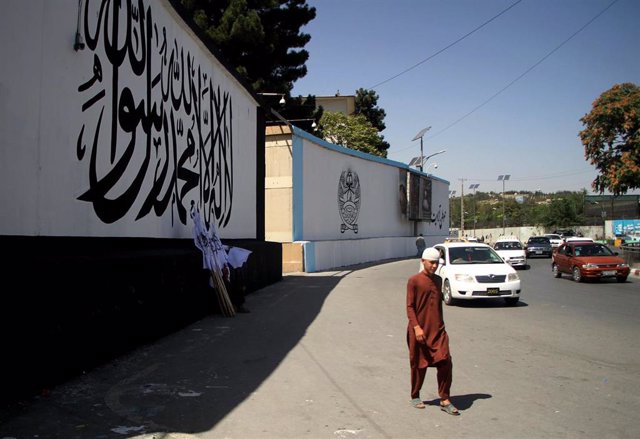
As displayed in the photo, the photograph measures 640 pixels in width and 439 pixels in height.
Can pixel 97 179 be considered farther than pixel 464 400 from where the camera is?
Yes

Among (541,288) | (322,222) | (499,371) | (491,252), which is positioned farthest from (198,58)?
(322,222)

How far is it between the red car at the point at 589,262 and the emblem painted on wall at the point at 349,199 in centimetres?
1232

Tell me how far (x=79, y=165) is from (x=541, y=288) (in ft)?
51.3

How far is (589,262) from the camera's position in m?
20.6

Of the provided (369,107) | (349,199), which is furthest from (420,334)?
(369,107)

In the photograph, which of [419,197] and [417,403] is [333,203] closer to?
[419,197]

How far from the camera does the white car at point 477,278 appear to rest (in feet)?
45.3

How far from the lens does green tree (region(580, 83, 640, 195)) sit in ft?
86.7

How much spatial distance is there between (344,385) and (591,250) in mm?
18110

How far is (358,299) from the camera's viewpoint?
50.7 feet

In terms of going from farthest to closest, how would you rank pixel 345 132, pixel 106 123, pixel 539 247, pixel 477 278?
pixel 345 132 → pixel 539 247 → pixel 477 278 → pixel 106 123

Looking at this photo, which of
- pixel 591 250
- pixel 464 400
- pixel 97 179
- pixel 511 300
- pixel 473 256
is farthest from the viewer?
pixel 591 250

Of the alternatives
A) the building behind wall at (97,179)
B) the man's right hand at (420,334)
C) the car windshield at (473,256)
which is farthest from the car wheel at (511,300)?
the man's right hand at (420,334)

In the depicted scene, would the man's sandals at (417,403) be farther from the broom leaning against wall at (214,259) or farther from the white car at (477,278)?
the white car at (477,278)
